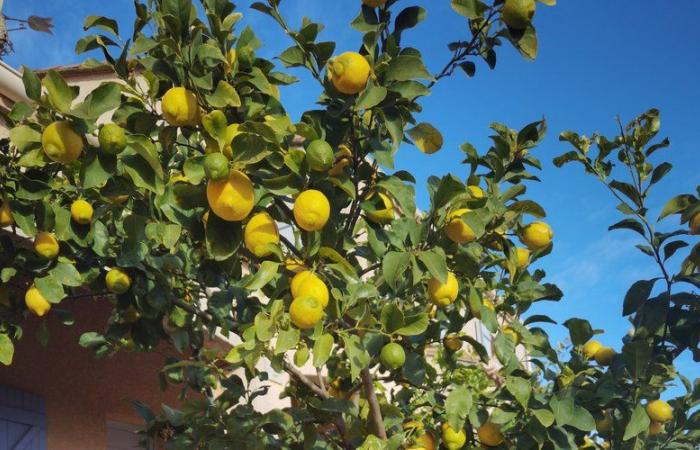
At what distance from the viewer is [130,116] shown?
6.15 feet

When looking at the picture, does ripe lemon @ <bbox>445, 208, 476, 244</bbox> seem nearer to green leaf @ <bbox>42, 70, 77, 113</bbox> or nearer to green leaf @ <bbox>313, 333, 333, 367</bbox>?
green leaf @ <bbox>313, 333, 333, 367</bbox>

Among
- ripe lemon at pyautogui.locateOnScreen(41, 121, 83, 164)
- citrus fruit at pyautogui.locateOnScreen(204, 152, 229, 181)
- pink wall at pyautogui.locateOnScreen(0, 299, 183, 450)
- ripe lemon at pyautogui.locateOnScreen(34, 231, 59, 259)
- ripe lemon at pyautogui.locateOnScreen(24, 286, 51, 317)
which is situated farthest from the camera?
pink wall at pyautogui.locateOnScreen(0, 299, 183, 450)

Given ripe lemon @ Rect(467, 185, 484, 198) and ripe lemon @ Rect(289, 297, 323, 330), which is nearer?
ripe lemon @ Rect(289, 297, 323, 330)

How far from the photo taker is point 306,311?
159cm

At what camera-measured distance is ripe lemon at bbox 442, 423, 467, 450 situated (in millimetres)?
2387

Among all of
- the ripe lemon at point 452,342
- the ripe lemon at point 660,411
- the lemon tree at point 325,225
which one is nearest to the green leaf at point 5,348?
the lemon tree at point 325,225

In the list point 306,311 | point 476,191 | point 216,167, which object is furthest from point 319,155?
point 476,191

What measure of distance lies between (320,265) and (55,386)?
349 cm

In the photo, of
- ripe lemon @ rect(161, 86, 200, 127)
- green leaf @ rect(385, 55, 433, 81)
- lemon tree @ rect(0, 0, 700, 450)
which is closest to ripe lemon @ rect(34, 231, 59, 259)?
lemon tree @ rect(0, 0, 700, 450)

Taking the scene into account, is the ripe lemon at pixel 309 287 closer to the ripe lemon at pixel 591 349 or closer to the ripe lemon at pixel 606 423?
the ripe lemon at pixel 606 423

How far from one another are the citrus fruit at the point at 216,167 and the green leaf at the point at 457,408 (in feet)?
3.34

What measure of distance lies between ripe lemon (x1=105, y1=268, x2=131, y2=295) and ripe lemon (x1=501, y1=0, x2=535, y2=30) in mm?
1556

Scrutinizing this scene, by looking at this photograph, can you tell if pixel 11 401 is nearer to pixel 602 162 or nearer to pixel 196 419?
pixel 196 419

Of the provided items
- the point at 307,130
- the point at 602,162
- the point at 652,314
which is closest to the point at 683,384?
the point at 652,314
